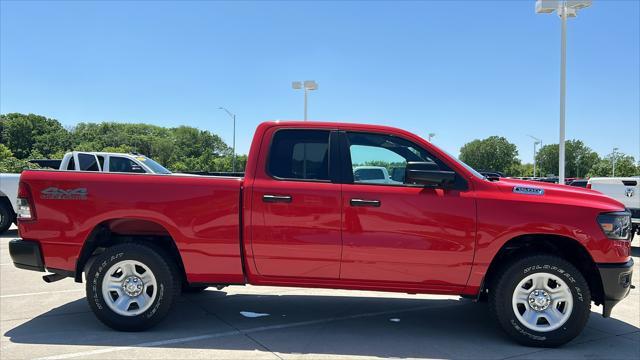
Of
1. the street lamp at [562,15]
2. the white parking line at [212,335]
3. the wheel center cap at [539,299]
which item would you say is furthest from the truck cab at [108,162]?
the street lamp at [562,15]

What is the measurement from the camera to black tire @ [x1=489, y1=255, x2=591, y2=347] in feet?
14.1

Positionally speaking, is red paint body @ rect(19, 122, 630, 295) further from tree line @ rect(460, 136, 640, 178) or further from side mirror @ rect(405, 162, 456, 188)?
tree line @ rect(460, 136, 640, 178)

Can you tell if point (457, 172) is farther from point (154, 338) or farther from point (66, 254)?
point (66, 254)

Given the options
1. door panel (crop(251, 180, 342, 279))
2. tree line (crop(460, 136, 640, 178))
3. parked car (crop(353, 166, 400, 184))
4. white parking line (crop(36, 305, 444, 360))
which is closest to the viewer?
white parking line (crop(36, 305, 444, 360))

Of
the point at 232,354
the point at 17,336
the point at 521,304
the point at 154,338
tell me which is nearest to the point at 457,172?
the point at 521,304

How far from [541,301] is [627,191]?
7.59 meters

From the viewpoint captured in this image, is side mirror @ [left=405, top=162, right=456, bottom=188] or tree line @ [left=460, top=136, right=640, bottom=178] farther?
tree line @ [left=460, top=136, right=640, bottom=178]

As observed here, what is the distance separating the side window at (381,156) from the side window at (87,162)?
9.65 meters

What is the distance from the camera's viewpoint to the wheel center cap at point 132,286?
15.1 feet

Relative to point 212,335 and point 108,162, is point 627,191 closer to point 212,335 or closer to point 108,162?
point 212,335

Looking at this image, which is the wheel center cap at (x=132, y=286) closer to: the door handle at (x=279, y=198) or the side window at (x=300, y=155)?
the door handle at (x=279, y=198)

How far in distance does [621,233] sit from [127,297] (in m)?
4.71

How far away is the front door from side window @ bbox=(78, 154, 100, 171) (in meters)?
9.80

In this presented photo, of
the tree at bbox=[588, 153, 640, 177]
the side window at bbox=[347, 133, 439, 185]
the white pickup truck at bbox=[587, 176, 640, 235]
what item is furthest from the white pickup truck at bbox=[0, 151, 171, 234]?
the tree at bbox=[588, 153, 640, 177]
